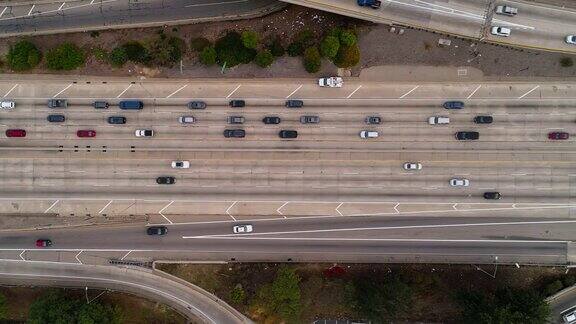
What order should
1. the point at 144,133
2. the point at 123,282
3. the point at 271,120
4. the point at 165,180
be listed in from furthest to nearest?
the point at 123,282 < the point at 165,180 < the point at 144,133 < the point at 271,120

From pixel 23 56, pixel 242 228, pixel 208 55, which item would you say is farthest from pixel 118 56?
pixel 242 228

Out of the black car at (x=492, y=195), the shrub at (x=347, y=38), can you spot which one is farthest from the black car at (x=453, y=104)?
the shrub at (x=347, y=38)

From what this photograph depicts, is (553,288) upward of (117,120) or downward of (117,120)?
downward

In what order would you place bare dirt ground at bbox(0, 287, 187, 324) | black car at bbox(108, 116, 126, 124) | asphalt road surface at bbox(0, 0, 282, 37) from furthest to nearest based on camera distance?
1. bare dirt ground at bbox(0, 287, 187, 324)
2. asphalt road surface at bbox(0, 0, 282, 37)
3. black car at bbox(108, 116, 126, 124)

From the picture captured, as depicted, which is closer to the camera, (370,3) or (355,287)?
(370,3)

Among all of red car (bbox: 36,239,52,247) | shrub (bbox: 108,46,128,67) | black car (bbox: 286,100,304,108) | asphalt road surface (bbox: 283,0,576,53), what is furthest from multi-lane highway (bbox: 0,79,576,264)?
asphalt road surface (bbox: 283,0,576,53)

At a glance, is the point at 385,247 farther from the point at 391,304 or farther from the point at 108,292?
the point at 108,292

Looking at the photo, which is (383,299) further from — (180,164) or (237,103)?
(180,164)

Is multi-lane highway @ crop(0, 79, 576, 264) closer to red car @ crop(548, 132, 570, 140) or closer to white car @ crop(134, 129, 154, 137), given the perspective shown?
red car @ crop(548, 132, 570, 140)

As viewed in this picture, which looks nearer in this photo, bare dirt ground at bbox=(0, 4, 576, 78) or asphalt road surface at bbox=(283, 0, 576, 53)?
asphalt road surface at bbox=(283, 0, 576, 53)
